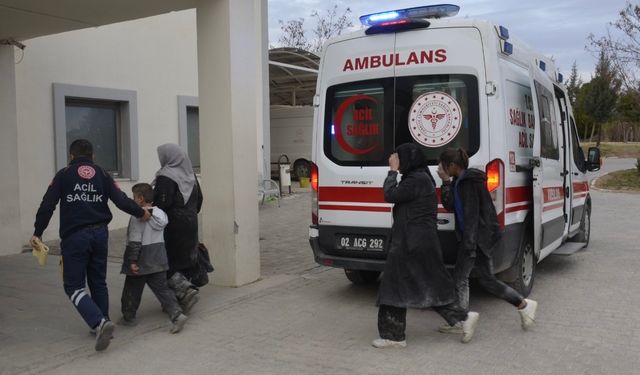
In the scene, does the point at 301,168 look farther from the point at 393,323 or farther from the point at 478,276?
the point at 393,323

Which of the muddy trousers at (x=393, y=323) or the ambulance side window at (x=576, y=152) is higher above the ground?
the ambulance side window at (x=576, y=152)

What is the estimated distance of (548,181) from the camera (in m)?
6.66

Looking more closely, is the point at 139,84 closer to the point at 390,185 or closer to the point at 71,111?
the point at 71,111

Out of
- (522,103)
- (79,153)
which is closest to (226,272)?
(79,153)

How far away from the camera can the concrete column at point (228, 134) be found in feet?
22.1

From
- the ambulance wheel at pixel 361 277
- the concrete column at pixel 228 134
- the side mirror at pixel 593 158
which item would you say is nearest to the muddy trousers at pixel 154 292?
the concrete column at pixel 228 134

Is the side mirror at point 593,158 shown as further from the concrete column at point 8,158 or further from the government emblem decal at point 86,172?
the concrete column at point 8,158

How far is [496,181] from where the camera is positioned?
5.39 meters

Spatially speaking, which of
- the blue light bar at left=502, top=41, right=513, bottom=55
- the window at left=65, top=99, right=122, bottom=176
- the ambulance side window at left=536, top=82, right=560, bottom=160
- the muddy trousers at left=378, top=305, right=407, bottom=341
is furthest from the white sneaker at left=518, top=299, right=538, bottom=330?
the window at left=65, top=99, right=122, bottom=176

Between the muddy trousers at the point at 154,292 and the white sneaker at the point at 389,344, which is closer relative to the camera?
the white sneaker at the point at 389,344

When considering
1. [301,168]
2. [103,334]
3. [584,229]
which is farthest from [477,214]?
[301,168]

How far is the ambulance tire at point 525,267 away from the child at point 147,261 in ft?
10.5

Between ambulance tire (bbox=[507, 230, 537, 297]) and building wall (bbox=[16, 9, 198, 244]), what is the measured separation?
7.39 m

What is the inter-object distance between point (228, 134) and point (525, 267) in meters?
3.47
